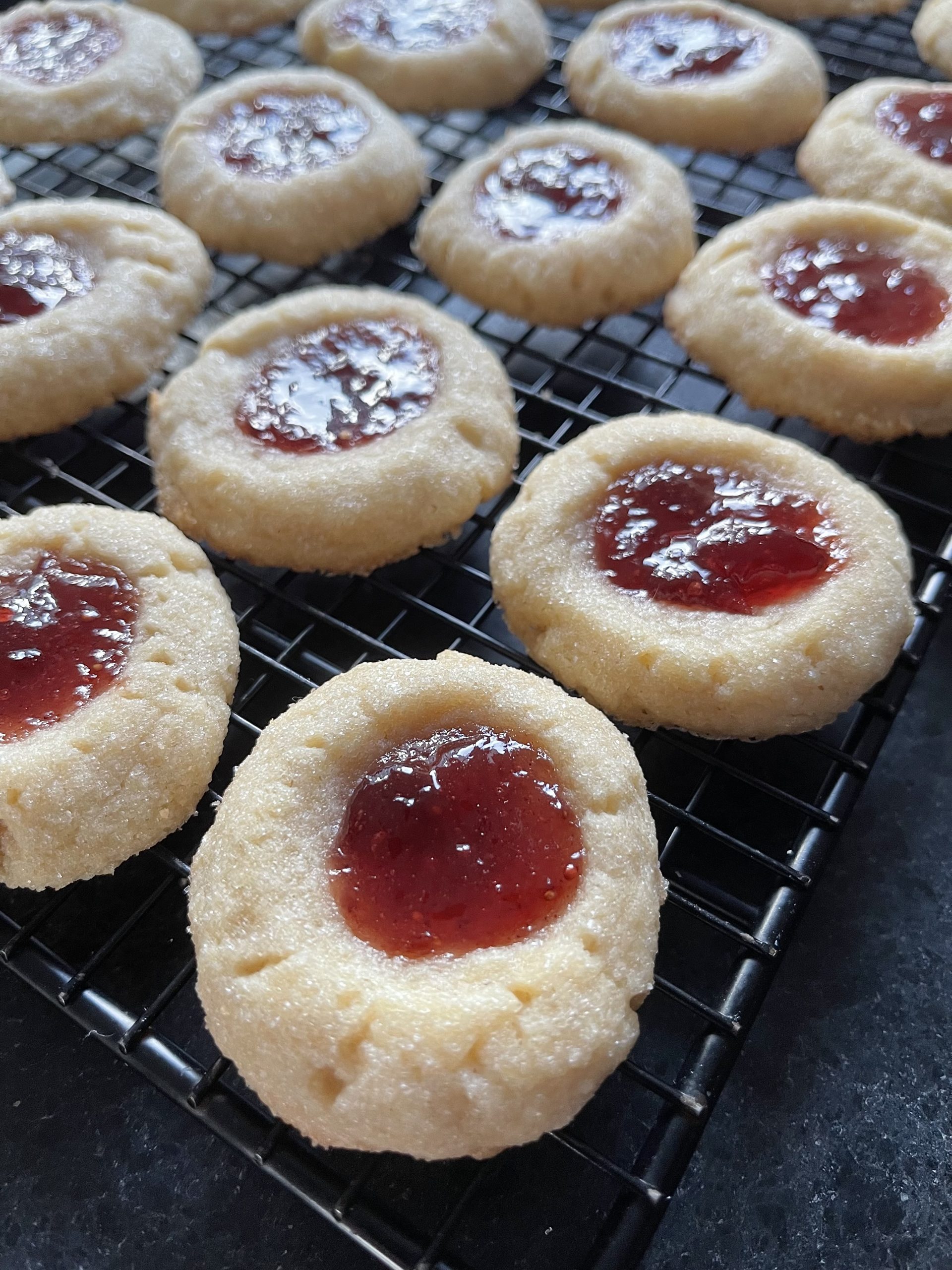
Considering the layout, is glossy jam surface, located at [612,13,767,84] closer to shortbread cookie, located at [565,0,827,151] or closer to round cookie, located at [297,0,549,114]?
shortbread cookie, located at [565,0,827,151]

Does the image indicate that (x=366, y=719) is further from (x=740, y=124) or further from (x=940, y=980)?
(x=740, y=124)

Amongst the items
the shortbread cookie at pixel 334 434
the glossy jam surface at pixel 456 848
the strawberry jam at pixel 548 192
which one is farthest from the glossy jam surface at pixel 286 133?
the glossy jam surface at pixel 456 848

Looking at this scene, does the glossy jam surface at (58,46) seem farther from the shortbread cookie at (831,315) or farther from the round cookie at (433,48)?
the shortbread cookie at (831,315)

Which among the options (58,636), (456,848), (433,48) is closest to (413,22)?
(433,48)

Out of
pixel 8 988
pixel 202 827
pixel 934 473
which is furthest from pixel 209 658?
pixel 934 473

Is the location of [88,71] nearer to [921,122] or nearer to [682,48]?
[682,48]

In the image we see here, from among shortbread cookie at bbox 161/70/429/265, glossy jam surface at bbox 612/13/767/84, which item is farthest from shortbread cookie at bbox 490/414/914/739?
glossy jam surface at bbox 612/13/767/84
